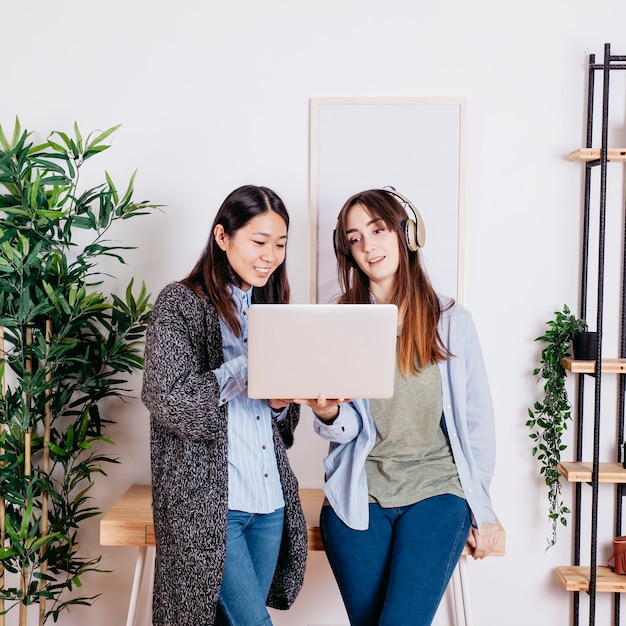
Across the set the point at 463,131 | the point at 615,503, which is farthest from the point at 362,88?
the point at 615,503

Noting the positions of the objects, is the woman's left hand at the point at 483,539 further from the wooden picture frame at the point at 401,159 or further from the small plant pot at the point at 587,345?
the wooden picture frame at the point at 401,159

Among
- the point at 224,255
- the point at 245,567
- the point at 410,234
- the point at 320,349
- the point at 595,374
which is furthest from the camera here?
the point at 595,374

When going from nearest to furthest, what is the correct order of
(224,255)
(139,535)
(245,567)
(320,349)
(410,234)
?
(320,349)
(245,567)
(224,255)
(410,234)
(139,535)

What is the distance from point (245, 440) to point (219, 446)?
0.24 feet

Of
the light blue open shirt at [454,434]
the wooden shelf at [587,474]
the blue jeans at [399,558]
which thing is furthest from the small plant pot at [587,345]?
the blue jeans at [399,558]

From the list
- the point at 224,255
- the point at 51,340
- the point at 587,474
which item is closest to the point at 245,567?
the point at 224,255

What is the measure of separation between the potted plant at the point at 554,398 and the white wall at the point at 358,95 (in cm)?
6

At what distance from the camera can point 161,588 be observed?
5.22ft

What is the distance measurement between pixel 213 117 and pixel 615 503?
5.85 feet

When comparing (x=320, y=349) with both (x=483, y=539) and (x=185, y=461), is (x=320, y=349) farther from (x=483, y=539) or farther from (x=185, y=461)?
(x=483, y=539)

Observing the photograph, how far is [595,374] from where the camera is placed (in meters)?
2.12

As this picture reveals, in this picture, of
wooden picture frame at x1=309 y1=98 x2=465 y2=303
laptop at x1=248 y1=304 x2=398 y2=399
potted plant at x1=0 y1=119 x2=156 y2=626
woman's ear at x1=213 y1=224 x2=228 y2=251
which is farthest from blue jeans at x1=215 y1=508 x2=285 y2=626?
wooden picture frame at x1=309 y1=98 x2=465 y2=303

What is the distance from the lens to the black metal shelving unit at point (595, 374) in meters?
2.11

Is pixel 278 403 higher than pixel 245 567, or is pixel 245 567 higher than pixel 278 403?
pixel 278 403
